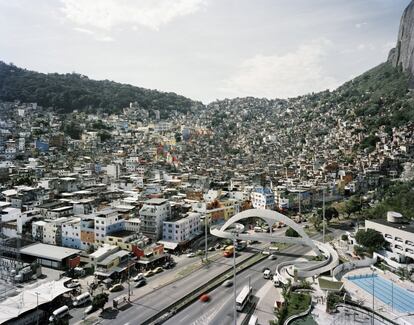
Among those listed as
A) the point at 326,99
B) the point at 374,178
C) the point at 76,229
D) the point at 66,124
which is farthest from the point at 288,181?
the point at 326,99

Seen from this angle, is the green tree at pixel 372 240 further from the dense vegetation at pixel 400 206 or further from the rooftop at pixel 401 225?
the dense vegetation at pixel 400 206

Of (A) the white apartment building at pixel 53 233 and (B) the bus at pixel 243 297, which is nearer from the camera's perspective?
(B) the bus at pixel 243 297

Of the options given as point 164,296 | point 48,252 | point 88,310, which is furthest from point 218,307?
point 48,252

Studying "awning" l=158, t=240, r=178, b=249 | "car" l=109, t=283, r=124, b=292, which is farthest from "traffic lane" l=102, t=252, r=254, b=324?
"awning" l=158, t=240, r=178, b=249

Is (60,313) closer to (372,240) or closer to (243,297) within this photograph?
(243,297)

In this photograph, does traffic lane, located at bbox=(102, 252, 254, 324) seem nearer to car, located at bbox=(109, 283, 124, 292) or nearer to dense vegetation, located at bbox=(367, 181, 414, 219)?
car, located at bbox=(109, 283, 124, 292)

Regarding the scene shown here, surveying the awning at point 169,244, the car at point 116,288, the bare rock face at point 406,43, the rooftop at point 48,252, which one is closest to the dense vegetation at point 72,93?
the bare rock face at point 406,43

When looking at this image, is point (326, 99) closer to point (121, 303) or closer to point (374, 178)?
point (374, 178)
